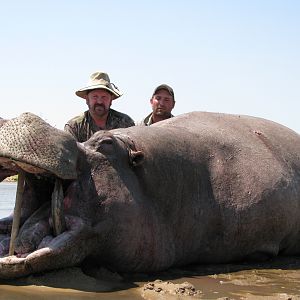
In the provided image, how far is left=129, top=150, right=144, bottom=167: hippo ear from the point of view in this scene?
15.6 ft

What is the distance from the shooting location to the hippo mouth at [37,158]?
405cm

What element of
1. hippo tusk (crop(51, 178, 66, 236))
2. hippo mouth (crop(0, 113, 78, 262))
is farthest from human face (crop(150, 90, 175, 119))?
hippo tusk (crop(51, 178, 66, 236))

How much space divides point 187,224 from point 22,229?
4.55ft

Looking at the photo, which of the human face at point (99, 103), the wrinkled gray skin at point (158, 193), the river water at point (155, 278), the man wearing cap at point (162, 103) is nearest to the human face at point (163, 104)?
the man wearing cap at point (162, 103)

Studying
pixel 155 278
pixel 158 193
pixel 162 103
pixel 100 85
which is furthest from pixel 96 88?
pixel 155 278

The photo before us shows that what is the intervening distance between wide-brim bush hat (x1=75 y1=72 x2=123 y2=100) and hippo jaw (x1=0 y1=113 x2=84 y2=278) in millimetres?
3478

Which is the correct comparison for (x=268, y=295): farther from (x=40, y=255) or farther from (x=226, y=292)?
(x=40, y=255)

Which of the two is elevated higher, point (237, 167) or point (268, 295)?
point (237, 167)

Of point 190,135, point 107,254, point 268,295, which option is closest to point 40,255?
point 107,254

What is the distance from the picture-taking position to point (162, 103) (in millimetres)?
8984

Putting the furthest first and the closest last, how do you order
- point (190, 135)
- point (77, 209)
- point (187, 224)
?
point (190, 135)
point (187, 224)
point (77, 209)

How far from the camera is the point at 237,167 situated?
18.4 ft

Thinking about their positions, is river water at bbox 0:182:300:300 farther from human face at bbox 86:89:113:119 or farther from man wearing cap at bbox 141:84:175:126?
man wearing cap at bbox 141:84:175:126

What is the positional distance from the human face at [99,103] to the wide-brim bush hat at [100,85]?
78 mm
